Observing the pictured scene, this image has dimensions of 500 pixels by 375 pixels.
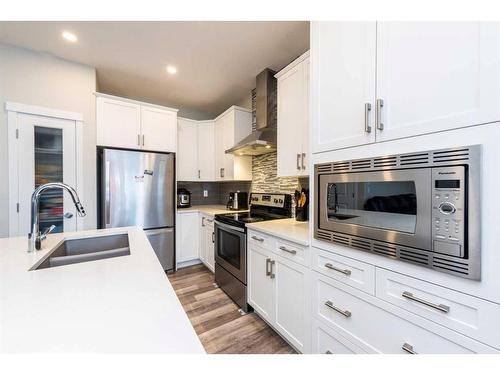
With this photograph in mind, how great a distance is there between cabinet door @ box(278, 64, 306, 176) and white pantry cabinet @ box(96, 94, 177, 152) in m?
1.66

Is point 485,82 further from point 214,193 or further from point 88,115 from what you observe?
point 214,193

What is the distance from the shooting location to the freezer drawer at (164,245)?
275cm

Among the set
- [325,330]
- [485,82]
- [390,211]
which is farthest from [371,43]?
[325,330]

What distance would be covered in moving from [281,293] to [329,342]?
45 cm

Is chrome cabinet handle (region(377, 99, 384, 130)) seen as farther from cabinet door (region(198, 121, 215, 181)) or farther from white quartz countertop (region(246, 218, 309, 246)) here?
cabinet door (region(198, 121, 215, 181))

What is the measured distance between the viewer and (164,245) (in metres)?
2.85

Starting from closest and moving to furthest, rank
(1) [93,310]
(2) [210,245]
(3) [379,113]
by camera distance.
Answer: (1) [93,310]
(3) [379,113]
(2) [210,245]

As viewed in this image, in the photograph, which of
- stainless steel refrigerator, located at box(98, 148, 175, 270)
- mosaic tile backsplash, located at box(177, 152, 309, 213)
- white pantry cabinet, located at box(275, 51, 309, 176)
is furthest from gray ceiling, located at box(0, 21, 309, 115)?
mosaic tile backsplash, located at box(177, 152, 309, 213)

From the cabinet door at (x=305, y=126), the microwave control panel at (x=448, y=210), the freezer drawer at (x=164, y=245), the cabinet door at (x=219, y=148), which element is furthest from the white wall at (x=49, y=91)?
the microwave control panel at (x=448, y=210)

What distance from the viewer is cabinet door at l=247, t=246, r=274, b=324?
5.69 feet

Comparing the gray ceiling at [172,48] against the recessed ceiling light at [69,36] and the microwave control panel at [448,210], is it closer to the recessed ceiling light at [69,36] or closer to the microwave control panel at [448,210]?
the recessed ceiling light at [69,36]

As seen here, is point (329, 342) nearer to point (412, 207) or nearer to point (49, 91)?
point (412, 207)

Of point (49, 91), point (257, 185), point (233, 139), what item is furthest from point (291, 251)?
point (49, 91)

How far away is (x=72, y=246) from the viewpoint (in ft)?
4.58
